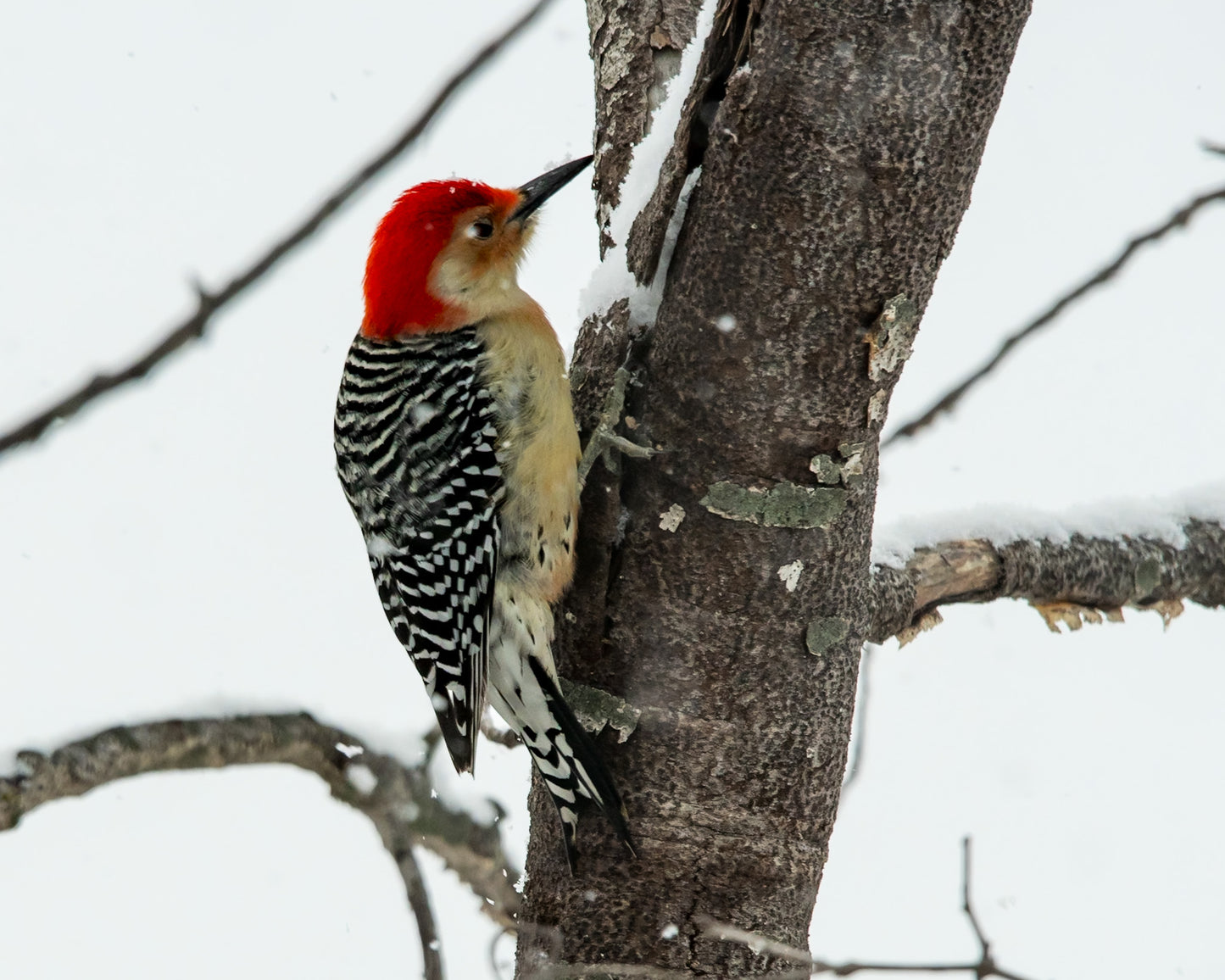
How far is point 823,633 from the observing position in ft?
7.84

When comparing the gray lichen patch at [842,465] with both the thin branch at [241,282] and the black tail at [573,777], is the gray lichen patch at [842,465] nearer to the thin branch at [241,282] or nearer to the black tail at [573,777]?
the black tail at [573,777]

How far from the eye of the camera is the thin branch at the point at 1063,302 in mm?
3139

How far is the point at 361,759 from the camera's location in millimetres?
2752

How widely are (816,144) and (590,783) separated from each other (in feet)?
4.29

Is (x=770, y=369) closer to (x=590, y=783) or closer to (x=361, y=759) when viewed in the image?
(x=590, y=783)

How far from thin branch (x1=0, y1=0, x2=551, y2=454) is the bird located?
2.84 ft

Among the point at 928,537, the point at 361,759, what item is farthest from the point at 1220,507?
the point at 361,759

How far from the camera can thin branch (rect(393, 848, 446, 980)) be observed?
6.99 feet

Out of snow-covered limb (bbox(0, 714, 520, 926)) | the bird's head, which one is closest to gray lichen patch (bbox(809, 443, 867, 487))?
snow-covered limb (bbox(0, 714, 520, 926))

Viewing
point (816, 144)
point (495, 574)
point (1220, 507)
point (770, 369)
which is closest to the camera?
point (816, 144)

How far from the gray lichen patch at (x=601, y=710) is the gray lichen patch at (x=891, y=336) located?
2.74ft

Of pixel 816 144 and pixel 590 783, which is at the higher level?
pixel 816 144

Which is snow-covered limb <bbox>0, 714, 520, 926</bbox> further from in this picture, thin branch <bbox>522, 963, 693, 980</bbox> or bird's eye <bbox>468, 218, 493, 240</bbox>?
bird's eye <bbox>468, 218, 493, 240</bbox>

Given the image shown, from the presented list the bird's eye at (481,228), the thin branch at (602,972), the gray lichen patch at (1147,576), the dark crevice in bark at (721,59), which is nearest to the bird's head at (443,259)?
the bird's eye at (481,228)
